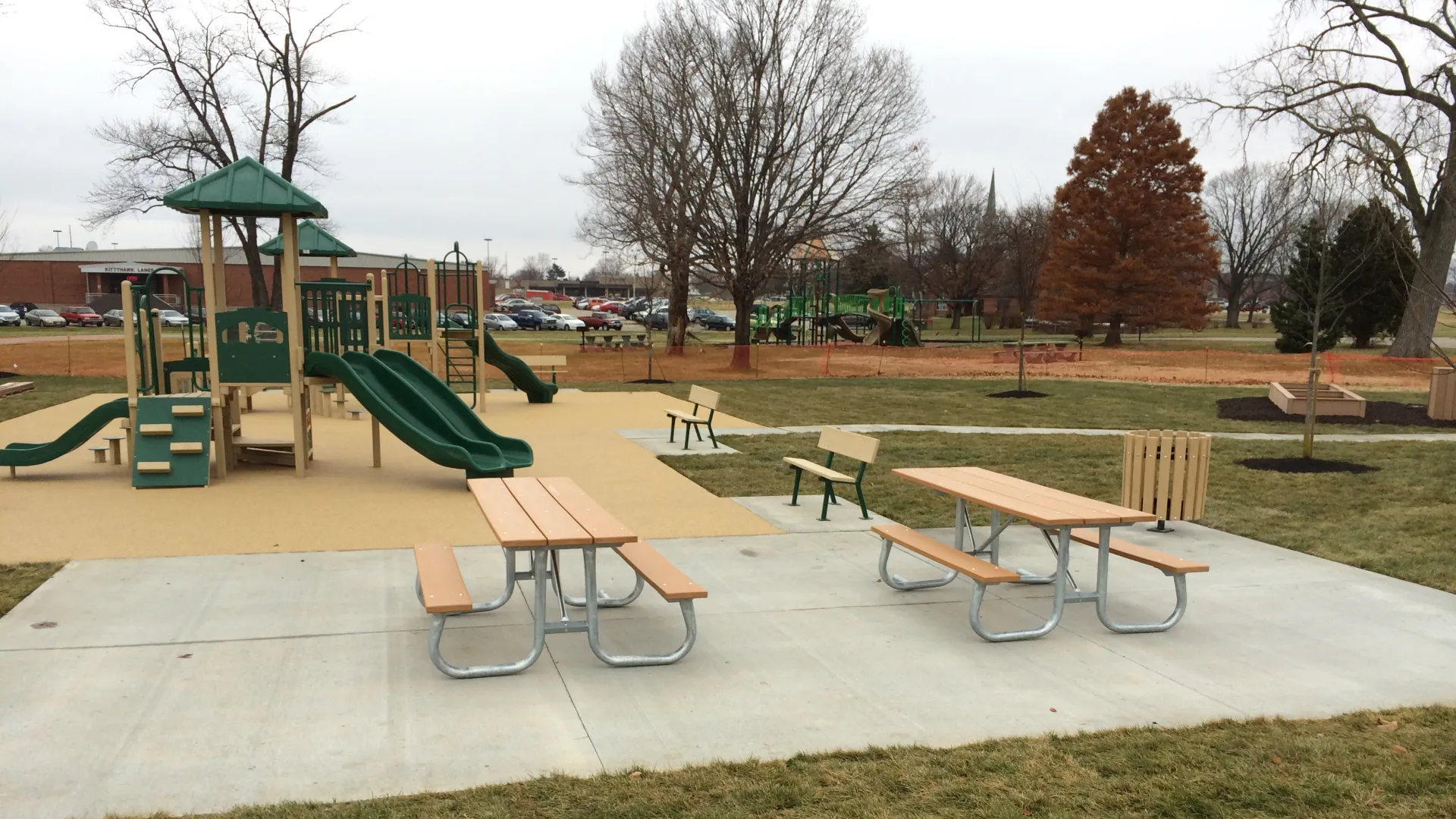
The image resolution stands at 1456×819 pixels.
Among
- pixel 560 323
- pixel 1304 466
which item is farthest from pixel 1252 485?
pixel 560 323

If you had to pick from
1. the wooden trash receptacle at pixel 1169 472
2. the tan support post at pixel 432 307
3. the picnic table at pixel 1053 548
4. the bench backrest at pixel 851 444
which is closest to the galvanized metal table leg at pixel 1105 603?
the picnic table at pixel 1053 548

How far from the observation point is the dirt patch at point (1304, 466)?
11.8 metres

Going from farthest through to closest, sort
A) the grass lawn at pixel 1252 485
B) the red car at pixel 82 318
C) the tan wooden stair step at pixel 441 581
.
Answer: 1. the red car at pixel 82 318
2. the grass lawn at pixel 1252 485
3. the tan wooden stair step at pixel 441 581

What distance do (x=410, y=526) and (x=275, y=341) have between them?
3631 millimetres

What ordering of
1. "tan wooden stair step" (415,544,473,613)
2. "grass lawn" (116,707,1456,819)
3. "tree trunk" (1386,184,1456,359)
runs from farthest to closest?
"tree trunk" (1386,184,1456,359), "tan wooden stair step" (415,544,473,613), "grass lawn" (116,707,1456,819)

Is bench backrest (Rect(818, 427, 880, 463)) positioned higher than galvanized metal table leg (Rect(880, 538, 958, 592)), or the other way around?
bench backrest (Rect(818, 427, 880, 463))

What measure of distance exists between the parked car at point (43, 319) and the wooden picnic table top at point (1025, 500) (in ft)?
215

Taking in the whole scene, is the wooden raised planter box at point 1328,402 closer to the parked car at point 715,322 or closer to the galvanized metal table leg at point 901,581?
the galvanized metal table leg at point 901,581

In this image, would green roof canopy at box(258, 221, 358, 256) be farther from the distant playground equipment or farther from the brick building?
the brick building

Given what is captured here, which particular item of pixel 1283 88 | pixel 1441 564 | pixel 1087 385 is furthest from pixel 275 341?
pixel 1283 88

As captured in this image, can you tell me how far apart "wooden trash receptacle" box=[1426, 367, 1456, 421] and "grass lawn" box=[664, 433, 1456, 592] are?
3.98 meters

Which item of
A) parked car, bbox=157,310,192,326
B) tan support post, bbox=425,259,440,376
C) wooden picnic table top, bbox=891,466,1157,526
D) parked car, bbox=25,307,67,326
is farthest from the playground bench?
parked car, bbox=25,307,67,326

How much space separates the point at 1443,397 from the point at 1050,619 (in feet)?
52.0

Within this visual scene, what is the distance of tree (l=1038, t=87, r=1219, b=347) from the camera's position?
160 feet
